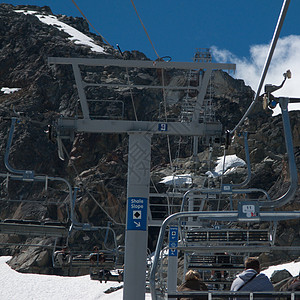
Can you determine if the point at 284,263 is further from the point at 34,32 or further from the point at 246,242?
the point at 34,32

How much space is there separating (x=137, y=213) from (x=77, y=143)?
5358 centimetres

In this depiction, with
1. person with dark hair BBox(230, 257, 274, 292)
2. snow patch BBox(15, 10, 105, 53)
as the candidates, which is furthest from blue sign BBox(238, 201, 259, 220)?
snow patch BBox(15, 10, 105, 53)

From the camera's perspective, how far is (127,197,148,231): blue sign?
1132 cm

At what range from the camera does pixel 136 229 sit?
11320 millimetres

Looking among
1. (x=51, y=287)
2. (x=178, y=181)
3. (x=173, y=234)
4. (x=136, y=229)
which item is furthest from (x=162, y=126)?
(x=51, y=287)

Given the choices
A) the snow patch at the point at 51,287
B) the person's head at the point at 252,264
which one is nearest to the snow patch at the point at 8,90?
the snow patch at the point at 51,287

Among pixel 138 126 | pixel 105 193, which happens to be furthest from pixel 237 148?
pixel 138 126

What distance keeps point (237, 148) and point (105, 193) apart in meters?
11.3

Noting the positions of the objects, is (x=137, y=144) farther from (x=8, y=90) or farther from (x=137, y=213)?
(x=8, y=90)

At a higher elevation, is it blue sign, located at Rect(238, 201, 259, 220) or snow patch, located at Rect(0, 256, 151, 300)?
snow patch, located at Rect(0, 256, 151, 300)

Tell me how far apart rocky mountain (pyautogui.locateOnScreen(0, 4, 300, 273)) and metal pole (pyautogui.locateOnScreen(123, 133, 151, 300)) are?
20077 millimetres

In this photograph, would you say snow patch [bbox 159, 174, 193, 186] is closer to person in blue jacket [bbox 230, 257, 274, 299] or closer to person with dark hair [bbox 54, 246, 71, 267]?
person with dark hair [bbox 54, 246, 71, 267]

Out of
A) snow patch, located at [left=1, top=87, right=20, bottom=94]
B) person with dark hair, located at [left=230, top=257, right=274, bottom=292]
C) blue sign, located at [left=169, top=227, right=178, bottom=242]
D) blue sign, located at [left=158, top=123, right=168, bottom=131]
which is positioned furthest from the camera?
snow patch, located at [left=1, top=87, right=20, bottom=94]

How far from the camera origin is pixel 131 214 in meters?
11.4
